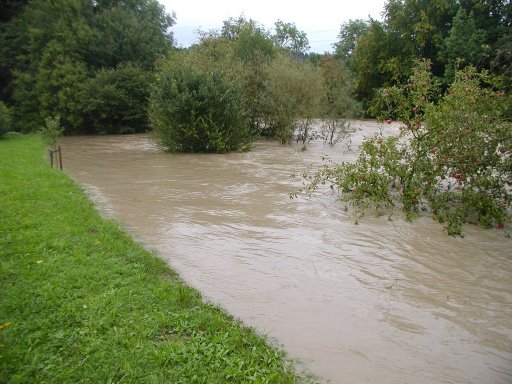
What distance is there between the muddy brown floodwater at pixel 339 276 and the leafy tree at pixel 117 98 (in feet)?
57.2

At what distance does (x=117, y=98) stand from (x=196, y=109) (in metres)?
12.2

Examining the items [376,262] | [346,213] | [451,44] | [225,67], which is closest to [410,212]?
[346,213]

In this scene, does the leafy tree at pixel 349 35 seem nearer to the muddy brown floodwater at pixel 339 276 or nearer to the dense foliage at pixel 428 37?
the dense foliage at pixel 428 37

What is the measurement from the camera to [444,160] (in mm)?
9328

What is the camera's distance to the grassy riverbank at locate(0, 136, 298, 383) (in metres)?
3.91

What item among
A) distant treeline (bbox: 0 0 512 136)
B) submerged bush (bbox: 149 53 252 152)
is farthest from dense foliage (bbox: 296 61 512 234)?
distant treeline (bbox: 0 0 512 136)

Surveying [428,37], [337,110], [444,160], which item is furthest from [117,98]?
[428,37]

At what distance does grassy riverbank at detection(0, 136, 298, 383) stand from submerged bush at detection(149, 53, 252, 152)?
1182 centimetres

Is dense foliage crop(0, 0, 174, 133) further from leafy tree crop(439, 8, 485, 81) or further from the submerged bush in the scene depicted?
leafy tree crop(439, 8, 485, 81)

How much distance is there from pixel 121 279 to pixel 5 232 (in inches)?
106

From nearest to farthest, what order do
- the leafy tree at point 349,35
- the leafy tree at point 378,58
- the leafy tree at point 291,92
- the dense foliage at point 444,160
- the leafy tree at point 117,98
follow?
the dense foliage at point 444,160 → the leafy tree at point 291,92 → the leafy tree at point 117,98 → the leafy tree at point 378,58 → the leafy tree at point 349,35

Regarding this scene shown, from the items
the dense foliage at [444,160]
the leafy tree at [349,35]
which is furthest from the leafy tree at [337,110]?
the leafy tree at [349,35]

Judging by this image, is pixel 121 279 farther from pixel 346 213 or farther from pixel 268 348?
pixel 346 213

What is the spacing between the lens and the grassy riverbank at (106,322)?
391cm
